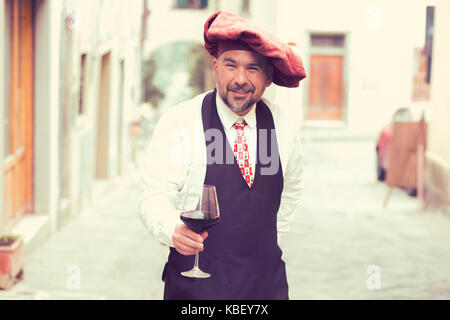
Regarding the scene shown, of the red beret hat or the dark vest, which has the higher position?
the red beret hat

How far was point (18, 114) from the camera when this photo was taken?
762 centimetres

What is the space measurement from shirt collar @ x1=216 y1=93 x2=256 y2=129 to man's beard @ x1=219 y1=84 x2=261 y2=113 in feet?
0.24

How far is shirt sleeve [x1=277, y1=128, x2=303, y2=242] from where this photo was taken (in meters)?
3.19

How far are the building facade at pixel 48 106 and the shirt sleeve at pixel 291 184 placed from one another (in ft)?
11.8

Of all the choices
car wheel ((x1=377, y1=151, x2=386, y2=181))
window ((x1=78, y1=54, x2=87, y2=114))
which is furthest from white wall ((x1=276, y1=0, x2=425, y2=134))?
window ((x1=78, y1=54, x2=87, y2=114))

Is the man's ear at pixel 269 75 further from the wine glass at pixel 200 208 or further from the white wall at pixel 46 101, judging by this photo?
the white wall at pixel 46 101

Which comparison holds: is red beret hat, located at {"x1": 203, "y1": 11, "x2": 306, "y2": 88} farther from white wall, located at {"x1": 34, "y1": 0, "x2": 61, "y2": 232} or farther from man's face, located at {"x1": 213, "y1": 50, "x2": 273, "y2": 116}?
white wall, located at {"x1": 34, "y1": 0, "x2": 61, "y2": 232}

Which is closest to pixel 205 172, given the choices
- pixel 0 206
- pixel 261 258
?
pixel 261 258

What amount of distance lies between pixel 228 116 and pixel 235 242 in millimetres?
487

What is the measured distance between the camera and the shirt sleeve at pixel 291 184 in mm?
3187

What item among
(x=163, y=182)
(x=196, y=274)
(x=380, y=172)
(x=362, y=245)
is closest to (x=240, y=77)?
(x=163, y=182)

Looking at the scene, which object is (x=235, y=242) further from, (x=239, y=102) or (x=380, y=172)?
(x=380, y=172)
